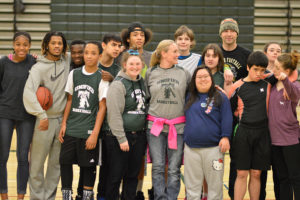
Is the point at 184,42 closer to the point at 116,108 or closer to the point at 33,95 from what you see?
the point at 116,108

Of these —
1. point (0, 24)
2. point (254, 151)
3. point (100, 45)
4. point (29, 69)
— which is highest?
point (0, 24)

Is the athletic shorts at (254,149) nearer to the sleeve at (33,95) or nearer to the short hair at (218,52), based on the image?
the short hair at (218,52)

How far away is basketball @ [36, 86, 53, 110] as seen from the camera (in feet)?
11.2

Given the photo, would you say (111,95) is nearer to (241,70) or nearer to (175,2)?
(241,70)

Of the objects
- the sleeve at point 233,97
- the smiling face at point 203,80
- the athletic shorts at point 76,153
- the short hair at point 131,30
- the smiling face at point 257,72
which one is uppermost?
the short hair at point 131,30

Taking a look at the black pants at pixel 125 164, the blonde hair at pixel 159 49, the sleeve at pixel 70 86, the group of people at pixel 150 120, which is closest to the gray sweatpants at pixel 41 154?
the group of people at pixel 150 120

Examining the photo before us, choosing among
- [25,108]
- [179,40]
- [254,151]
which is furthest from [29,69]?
[254,151]

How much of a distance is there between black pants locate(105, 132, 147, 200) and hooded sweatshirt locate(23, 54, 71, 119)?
1.79 feet

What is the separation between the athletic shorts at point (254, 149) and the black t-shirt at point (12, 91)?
181cm

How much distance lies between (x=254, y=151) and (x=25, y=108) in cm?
195

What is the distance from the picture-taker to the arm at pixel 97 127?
3.33 meters

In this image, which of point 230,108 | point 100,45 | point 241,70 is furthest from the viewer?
point 241,70

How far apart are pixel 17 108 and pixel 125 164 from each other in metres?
1.06

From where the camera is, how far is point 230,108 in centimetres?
326
